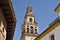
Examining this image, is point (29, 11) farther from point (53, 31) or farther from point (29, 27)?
point (53, 31)

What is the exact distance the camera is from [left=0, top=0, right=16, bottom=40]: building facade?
12914 mm

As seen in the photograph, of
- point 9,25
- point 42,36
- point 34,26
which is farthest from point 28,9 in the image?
point 9,25

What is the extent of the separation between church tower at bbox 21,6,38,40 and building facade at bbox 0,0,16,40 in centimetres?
5286

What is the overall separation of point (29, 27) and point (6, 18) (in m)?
56.2

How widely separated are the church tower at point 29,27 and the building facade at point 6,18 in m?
52.9

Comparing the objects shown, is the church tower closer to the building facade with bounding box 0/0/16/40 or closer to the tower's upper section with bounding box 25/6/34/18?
the tower's upper section with bounding box 25/6/34/18

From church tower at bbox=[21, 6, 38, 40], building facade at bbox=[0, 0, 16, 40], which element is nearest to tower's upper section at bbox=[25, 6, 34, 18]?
church tower at bbox=[21, 6, 38, 40]

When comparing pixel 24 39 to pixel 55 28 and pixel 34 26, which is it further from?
pixel 55 28


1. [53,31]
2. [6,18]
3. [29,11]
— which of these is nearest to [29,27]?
[29,11]

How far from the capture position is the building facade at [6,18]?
12.9 metres

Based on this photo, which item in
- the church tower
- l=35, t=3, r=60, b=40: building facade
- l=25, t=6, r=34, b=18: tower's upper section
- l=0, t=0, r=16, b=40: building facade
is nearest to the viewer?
l=0, t=0, r=16, b=40: building facade

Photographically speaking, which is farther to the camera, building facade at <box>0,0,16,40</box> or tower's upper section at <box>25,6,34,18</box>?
tower's upper section at <box>25,6,34,18</box>

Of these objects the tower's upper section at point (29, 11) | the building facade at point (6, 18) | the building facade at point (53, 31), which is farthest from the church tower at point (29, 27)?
the building facade at point (6, 18)

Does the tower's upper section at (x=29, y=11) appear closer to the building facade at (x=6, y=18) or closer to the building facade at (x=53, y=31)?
the building facade at (x=53, y=31)
